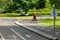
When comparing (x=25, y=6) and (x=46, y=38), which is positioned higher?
(x=46, y=38)

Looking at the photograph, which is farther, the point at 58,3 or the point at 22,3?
the point at 22,3

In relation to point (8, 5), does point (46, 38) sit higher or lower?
higher

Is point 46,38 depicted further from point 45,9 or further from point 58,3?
point 45,9

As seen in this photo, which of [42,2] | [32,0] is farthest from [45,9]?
[32,0]

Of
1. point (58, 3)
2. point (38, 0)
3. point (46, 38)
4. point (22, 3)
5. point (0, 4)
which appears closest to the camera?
point (46, 38)

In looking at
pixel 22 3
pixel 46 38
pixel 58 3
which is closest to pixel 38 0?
pixel 22 3

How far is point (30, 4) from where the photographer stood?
81562 millimetres

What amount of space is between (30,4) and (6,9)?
12.1 metres

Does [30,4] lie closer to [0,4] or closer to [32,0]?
[32,0]

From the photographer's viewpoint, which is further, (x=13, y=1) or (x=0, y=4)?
(x=0, y=4)

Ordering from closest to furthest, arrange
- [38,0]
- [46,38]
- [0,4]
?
[46,38] → [38,0] → [0,4]

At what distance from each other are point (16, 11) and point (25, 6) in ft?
35.5

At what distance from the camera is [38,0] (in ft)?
283

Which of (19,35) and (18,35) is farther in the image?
(18,35)
